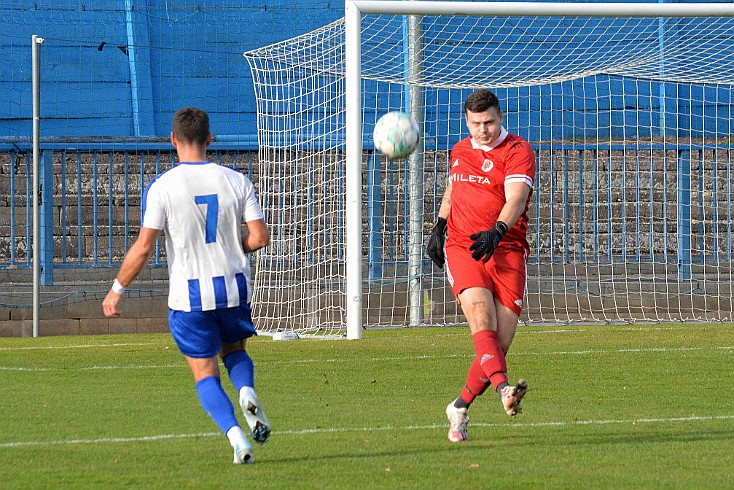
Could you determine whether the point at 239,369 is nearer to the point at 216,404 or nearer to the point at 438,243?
the point at 216,404

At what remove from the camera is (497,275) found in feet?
21.5

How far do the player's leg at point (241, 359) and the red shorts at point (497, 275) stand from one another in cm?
128

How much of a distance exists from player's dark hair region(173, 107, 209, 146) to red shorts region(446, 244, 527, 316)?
1655 mm

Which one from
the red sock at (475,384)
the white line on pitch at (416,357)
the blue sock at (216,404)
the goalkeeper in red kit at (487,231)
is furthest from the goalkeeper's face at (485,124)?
the white line on pitch at (416,357)

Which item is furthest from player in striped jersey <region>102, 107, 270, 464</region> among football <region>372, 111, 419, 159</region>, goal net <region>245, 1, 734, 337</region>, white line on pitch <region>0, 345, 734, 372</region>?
goal net <region>245, 1, 734, 337</region>

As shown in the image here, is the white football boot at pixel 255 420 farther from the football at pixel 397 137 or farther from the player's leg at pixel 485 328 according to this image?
the football at pixel 397 137

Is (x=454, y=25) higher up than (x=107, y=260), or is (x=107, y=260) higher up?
(x=454, y=25)

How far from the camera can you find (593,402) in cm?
791

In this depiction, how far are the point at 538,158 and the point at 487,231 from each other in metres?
10.7

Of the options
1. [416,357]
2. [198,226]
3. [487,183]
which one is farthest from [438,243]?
[416,357]

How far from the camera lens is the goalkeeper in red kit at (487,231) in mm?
6355

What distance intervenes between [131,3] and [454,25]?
467 centimetres

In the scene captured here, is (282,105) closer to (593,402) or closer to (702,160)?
(702,160)

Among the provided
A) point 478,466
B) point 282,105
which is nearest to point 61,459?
point 478,466
